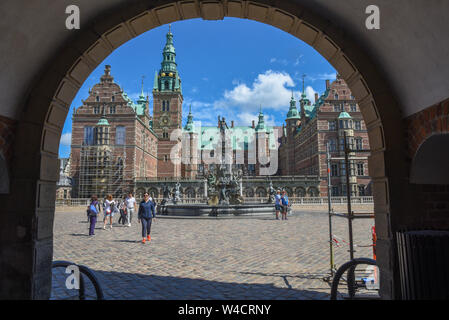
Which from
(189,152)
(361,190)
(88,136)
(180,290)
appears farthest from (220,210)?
(189,152)

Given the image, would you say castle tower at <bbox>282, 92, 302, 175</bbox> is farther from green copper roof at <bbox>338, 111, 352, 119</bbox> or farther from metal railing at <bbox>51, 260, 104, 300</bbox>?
metal railing at <bbox>51, 260, 104, 300</bbox>

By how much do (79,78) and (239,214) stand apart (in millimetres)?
17502

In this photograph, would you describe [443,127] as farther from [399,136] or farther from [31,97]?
[31,97]

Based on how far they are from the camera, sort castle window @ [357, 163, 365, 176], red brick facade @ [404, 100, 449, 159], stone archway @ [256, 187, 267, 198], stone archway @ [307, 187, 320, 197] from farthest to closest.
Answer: stone archway @ [256, 187, 267, 198] → stone archway @ [307, 187, 320, 197] → castle window @ [357, 163, 365, 176] → red brick facade @ [404, 100, 449, 159]

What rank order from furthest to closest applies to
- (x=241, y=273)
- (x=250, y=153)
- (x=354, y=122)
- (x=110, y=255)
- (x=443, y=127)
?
1. (x=250, y=153)
2. (x=354, y=122)
3. (x=110, y=255)
4. (x=241, y=273)
5. (x=443, y=127)

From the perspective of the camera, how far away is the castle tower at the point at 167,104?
67250 millimetres

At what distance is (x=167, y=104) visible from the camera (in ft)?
230

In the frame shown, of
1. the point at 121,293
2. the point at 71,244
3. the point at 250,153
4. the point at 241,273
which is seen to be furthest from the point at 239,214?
the point at 250,153

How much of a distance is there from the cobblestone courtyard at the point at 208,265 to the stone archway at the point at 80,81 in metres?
1.61

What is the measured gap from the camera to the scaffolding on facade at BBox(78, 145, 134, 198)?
45.7m

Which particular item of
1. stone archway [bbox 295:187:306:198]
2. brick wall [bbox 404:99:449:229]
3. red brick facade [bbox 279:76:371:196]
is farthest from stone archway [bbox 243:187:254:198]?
brick wall [bbox 404:99:449:229]

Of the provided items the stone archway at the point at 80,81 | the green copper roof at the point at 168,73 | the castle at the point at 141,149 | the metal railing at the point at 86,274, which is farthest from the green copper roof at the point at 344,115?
the metal railing at the point at 86,274

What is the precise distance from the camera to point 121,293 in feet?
15.9

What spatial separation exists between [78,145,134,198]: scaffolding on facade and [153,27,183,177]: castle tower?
58.3 ft
